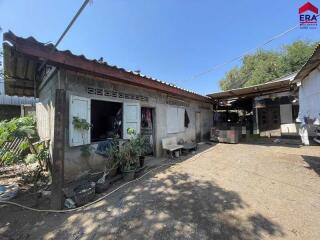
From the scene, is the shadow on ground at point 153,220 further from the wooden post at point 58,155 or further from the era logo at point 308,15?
the era logo at point 308,15

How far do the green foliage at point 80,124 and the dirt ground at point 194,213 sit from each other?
189 centimetres

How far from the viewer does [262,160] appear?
21.7 ft

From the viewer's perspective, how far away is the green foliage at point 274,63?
2089cm

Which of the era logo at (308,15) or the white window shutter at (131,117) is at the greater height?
the era logo at (308,15)

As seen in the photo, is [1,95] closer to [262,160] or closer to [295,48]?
[262,160]

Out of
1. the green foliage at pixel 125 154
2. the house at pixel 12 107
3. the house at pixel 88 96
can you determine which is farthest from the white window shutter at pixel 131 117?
the house at pixel 12 107

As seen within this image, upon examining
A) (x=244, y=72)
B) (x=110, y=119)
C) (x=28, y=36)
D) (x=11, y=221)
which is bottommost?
(x=11, y=221)

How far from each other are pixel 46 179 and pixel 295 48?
28021 millimetres

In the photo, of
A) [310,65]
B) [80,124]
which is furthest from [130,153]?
[310,65]

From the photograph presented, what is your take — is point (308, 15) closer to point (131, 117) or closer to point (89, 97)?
point (131, 117)

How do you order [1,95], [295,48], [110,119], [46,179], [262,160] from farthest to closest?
[295,48] → [1,95] → [110,119] → [262,160] → [46,179]

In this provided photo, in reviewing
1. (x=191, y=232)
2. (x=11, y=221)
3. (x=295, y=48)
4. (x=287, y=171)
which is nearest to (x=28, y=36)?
(x=11, y=221)

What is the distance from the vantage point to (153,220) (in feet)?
9.51

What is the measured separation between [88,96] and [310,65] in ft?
18.3
